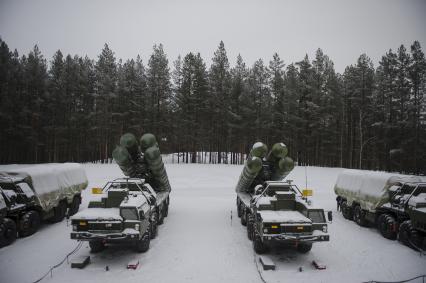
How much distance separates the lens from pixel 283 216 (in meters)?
8.78

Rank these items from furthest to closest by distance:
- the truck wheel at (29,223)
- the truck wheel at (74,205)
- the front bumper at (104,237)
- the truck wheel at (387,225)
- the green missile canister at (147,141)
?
1. the truck wheel at (74,205)
2. the green missile canister at (147,141)
3. the truck wheel at (29,223)
4. the truck wheel at (387,225)
5. the front bumper at (104,237)

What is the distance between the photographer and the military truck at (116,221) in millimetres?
8180

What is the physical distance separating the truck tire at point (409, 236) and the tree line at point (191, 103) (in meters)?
26.1

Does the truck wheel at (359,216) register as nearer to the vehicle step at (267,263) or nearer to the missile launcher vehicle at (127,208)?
the vehicle step at (267,263)

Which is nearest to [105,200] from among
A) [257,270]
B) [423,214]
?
[257,270]

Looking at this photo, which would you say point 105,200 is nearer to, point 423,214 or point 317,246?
point 317,246

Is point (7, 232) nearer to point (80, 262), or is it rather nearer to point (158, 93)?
point (80, 262)

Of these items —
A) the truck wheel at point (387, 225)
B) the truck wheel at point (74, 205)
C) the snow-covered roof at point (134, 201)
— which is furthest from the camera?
the truck wheel at point (74, 205)

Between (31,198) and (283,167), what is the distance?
1048 cm

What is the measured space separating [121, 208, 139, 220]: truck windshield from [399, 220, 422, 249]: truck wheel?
364 inches

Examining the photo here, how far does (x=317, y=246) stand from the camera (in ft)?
33.3

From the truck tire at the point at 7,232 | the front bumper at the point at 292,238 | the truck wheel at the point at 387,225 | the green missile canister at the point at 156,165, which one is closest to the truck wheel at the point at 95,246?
the truck tire at the point at 7,232

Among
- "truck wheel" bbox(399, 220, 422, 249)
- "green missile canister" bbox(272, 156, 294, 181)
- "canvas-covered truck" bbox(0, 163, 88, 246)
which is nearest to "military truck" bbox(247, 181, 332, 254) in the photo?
"green missile canister" bbox(272, 156, 294, 181)

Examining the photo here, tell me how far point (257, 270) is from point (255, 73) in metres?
34.6
